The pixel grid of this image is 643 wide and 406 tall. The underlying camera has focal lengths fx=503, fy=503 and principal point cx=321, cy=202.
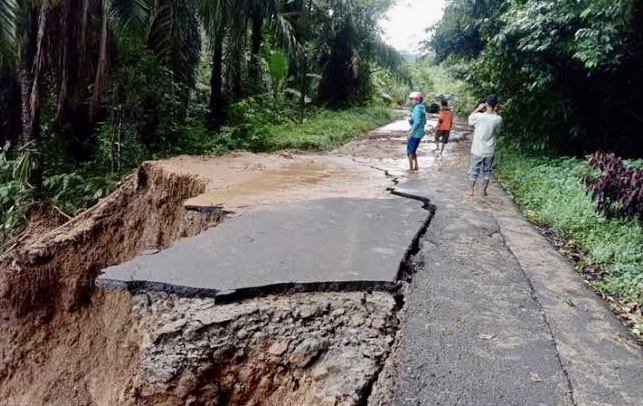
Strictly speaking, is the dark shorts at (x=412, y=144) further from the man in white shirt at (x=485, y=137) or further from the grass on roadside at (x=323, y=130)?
the grass on roadside at (x=323, y=130)

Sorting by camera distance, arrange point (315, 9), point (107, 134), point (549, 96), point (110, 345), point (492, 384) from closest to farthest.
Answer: point (492, 384)
point (110, 345)
point (107, 134)
point (549, 96)
point (315, 9)

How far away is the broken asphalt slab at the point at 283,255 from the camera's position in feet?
12.1

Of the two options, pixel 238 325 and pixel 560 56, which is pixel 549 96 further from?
pixel 238 325

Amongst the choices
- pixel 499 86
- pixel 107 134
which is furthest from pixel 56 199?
pixel 499 86

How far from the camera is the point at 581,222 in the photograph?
6.47m

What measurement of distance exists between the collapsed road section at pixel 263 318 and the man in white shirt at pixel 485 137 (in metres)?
3.42

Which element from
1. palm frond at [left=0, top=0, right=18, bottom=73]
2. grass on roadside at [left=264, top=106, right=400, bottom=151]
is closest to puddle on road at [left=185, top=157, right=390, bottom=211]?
grass on roadside at [left=264, top=106, right=400, bottom=151]

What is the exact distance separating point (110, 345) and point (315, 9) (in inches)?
591

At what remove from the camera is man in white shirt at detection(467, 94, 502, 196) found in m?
7.29

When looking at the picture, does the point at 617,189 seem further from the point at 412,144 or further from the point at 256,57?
the point at 256,57

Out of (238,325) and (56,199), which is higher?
(238,325)

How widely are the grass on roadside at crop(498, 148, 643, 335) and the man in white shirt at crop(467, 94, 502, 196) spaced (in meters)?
0.89

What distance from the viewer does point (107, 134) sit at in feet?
32.3

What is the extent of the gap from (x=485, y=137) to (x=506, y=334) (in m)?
4.52
